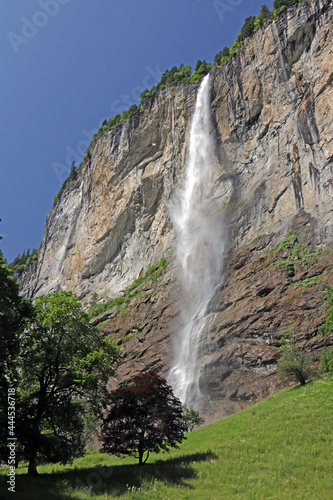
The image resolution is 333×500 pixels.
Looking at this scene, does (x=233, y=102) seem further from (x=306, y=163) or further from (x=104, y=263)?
(x=104, y=263)

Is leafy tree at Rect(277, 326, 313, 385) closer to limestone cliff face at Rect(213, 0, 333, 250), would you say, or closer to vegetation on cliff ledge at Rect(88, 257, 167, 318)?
limestone cliff face at Rect(213, 0, 333, 250)

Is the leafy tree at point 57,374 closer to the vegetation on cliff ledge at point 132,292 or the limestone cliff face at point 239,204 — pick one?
the limestone cliff face at point 239,204

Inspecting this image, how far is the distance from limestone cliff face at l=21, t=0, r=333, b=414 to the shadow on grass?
1339cm

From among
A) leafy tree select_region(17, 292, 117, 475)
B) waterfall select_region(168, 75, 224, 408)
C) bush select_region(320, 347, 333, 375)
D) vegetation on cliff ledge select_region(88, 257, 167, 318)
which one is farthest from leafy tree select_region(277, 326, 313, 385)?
vegetation on cliff ledge select_region(88, 257, 167, 318)

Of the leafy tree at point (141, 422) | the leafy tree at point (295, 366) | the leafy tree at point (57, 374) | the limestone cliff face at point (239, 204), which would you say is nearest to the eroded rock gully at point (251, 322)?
the limestone cliff face at point (239, 204)

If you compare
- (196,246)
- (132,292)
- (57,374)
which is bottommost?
(57,374)

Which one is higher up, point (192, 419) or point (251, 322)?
point (251, 322)

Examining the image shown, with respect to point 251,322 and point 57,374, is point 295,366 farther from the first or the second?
point 57,374

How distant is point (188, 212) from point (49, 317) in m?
43.6

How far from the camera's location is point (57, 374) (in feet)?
54.7

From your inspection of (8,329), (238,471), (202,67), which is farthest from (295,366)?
(202,67)

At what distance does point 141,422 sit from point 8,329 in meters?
6.68

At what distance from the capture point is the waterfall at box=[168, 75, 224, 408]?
35.8 meters

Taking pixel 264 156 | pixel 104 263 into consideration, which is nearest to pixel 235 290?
pixel 264 156
